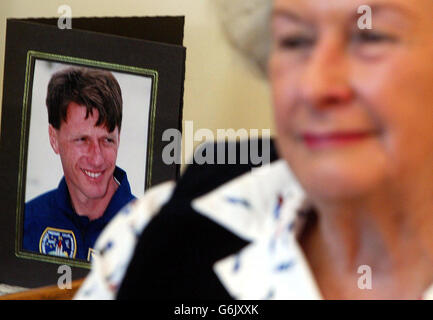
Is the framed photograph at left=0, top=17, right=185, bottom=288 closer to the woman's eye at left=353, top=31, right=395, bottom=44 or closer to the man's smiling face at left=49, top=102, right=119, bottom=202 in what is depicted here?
the man's smiling face at left=49, top=102, right=119, bottom=202

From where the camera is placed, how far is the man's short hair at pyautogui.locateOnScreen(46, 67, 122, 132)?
141 cm

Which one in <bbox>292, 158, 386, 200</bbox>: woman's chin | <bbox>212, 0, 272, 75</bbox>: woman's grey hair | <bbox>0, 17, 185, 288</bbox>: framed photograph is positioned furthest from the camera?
<bbox>0, 17, 185, 288</bbox>: framed photograph

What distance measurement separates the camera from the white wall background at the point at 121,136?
1411 millimetres

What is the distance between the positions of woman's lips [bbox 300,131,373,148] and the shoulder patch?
3.13 ft

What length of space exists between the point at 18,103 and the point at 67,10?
0.31 meters

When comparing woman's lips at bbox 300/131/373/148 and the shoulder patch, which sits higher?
woman's lips at bbox 300/131/373/148

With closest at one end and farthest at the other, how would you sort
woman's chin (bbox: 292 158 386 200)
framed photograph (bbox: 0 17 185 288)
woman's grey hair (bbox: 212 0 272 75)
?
woman's chin (bbox: 292 158 386 200), woman's grey hair (bbox: 212 0 272 75), framed photograph (bbox: 0 17 185 288)

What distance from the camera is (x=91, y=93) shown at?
1418 mm

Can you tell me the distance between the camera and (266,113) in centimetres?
158

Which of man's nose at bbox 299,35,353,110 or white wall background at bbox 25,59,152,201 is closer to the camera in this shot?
man's nose at bbox 299,35,353,110

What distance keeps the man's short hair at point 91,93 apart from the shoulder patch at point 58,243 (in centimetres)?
21

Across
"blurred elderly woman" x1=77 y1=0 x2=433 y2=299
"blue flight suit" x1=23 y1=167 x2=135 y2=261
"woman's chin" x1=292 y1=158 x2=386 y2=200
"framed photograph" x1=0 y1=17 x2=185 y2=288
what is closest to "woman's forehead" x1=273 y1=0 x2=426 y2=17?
"blurred elderly woman" x1=77 y1=0 x2=433 y2=299

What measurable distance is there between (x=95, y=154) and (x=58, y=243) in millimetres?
205

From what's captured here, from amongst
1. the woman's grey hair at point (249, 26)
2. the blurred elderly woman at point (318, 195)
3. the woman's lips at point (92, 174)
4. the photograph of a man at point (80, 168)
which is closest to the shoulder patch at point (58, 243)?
the photograph of a man at point (80, 168)
